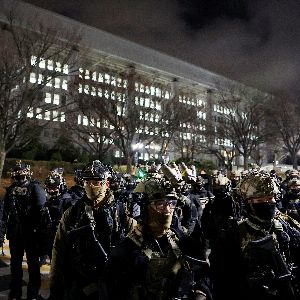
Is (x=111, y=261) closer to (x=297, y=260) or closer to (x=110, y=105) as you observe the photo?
(x=297, y=260)

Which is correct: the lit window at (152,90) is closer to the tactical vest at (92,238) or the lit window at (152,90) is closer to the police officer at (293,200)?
the police officer at (293,200)

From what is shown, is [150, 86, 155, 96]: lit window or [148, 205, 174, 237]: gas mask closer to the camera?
[148, 205, 174, 237]: gas mask

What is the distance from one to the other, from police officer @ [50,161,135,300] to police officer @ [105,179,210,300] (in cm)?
76

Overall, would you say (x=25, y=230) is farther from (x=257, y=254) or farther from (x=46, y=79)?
(x=46, y=79)

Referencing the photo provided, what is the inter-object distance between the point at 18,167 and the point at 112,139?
17.1 metres

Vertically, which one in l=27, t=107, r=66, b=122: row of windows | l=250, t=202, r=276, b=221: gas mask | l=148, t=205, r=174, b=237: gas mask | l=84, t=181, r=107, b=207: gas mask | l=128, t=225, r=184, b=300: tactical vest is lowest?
l=128, t=225, r=184, b=300: tactical vest

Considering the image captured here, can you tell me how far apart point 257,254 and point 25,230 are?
3691 mm

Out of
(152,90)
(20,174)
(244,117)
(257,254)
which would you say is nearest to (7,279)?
(20,174)

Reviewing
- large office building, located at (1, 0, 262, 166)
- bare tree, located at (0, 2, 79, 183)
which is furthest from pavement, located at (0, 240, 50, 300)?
large office building, located at (1, 0, 262, 166)

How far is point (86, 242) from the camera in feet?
10.4

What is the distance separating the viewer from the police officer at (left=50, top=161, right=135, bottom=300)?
3.07 meters

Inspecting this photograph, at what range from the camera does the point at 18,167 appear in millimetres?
5570

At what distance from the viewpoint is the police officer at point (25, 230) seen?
5191 mm

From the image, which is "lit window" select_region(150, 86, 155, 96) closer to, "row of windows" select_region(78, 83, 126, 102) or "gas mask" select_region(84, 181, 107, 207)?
"row of windows" select_region(78, 83, 126, 102)
